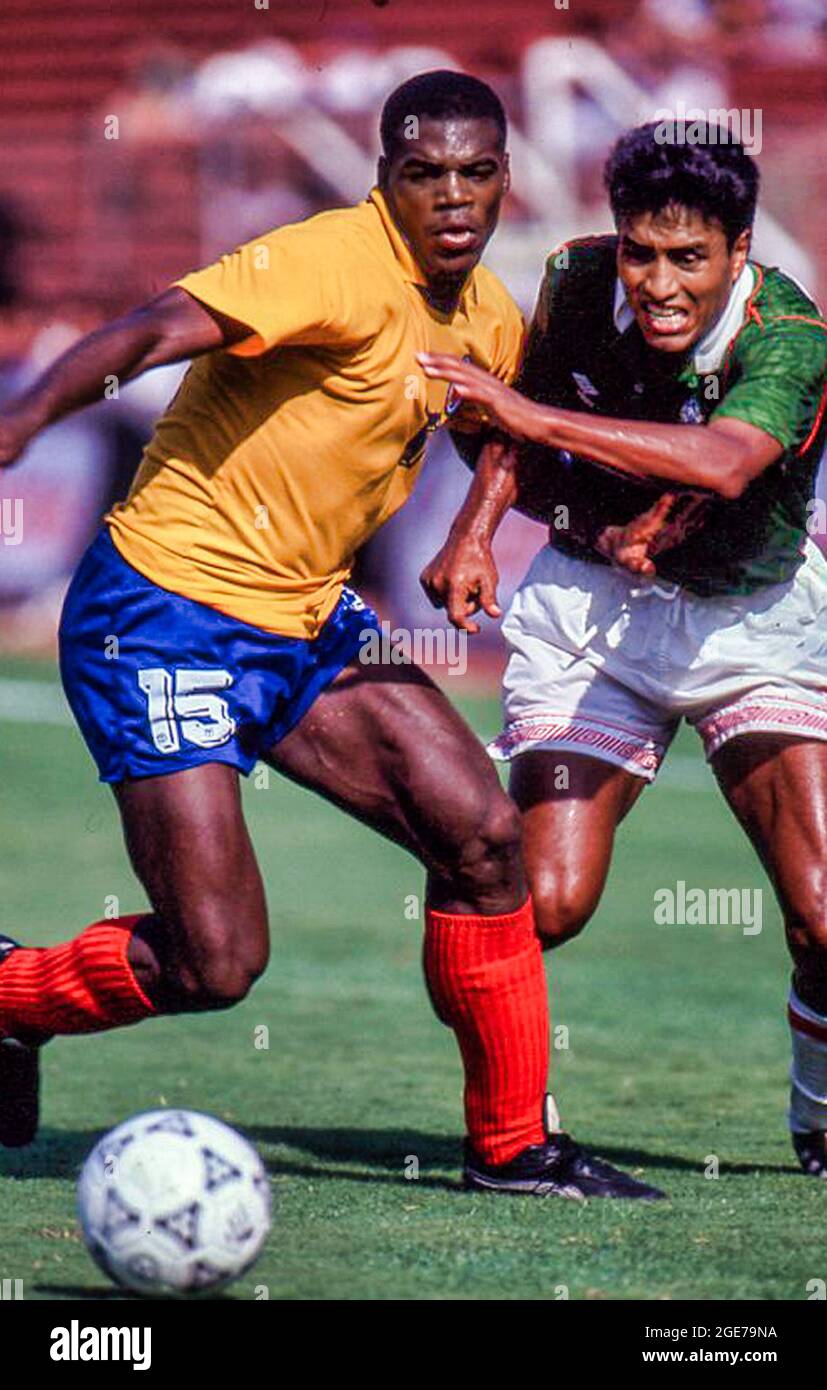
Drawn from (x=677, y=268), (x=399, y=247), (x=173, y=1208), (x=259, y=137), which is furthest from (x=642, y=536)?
(x=259, y=137)

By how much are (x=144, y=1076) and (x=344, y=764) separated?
7.70ft

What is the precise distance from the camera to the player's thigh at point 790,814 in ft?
19.2

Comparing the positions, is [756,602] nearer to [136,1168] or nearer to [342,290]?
[342,290]

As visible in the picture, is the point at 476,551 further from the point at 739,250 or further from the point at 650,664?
the point at 739,250

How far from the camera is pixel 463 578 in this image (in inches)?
224

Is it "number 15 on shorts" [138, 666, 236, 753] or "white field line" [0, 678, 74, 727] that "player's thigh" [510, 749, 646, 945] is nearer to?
"number 15 on shorts" [138, 666, 236, 753]

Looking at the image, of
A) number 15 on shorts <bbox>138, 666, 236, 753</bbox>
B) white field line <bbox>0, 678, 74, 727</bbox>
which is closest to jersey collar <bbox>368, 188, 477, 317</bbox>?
number 15 on shorts <bbox>138, 666, 236, 753</bbox>

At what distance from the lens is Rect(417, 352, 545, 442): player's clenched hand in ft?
17.1

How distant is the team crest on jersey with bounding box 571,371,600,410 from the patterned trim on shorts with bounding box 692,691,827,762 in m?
0.83

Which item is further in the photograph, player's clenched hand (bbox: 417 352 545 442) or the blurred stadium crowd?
the blurred stadium crowd

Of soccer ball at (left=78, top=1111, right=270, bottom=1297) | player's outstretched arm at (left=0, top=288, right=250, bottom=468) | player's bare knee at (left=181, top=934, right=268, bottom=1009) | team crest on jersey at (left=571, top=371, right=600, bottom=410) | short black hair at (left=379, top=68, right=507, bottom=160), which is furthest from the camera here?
team crest on jersey at (left=571, top=371, right=600, bottom=410)

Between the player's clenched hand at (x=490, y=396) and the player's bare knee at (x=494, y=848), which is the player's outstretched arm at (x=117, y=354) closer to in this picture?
the player's clenched hand at (x=490, y=396)

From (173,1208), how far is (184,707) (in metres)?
1.27

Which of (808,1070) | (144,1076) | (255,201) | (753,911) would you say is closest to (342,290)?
(808,1070)
